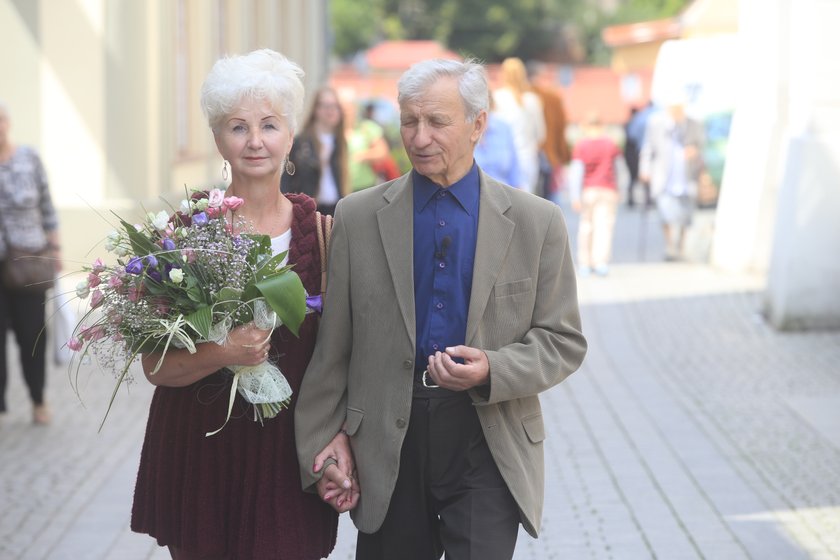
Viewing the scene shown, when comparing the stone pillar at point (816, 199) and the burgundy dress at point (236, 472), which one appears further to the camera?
the stone pillar at point (816, 199)

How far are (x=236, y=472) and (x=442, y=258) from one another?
80 centimetres

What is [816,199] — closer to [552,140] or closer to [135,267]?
[552,140]

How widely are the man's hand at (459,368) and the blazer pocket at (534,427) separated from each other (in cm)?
30

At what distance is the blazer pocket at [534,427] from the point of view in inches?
147

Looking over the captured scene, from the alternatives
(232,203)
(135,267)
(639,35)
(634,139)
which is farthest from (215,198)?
(639,35)

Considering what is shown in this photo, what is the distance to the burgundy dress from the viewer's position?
3.72 metres

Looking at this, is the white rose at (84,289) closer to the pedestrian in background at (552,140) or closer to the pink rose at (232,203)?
the pink rose at (232,203)

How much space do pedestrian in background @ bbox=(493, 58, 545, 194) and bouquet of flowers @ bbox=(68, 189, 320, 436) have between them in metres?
9.78

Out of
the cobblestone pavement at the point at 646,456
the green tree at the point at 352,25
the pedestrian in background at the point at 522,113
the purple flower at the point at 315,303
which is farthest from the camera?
the green tree at the point at 352,25

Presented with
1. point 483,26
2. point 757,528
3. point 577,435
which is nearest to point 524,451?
point 757,528

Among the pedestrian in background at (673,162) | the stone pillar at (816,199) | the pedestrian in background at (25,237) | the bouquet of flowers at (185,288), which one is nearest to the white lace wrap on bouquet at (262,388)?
the bouquet of flowers at (185,288)

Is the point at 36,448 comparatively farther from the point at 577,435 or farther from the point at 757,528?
the point at 757,528

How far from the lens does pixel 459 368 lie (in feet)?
11.3

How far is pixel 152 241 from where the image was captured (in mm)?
3574
